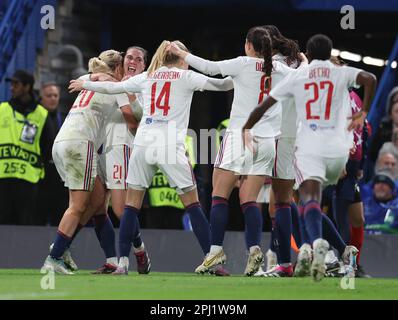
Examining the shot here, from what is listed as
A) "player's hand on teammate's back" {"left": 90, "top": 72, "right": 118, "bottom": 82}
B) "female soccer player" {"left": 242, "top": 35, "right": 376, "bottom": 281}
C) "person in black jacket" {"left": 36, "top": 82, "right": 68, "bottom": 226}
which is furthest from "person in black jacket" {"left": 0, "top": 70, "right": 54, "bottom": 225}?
"female soccer player" {"left": 242, "top": 35, "right": 376, "bottom": 281}

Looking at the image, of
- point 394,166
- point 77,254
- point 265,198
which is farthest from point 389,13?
point 77,254

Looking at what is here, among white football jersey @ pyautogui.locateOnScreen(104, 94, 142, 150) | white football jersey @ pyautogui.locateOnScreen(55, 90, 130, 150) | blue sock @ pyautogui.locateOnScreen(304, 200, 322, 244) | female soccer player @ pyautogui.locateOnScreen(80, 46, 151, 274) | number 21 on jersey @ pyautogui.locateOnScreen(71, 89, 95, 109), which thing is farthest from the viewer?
white football jersey @ pyautogui.locateOnScreen(104, 94, 142, 150)

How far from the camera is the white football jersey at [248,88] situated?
12.2 m

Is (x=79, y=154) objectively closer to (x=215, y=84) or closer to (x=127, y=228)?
(x=127, y=228)

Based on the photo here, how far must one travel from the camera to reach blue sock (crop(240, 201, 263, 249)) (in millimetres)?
12234

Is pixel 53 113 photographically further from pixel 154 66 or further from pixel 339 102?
pixel 339 102

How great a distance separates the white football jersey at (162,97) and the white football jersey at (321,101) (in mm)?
1700

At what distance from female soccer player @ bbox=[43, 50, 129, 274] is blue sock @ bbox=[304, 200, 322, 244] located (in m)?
2.49

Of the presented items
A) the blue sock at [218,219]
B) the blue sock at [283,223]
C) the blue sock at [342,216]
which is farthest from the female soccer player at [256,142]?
the blue sock at [342,216]

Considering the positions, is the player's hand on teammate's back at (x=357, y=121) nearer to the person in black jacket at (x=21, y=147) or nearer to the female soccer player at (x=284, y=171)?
the female soccer player at (x=284, y=171)

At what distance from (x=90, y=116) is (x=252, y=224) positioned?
183cm

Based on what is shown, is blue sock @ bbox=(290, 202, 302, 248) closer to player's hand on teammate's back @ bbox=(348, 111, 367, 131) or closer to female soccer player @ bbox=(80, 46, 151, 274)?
female soccer player @ bbox=(80, 46, 151, 274)

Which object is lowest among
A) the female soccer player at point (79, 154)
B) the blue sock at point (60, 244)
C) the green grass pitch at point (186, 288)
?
the green grass pitch at point (186, 288)

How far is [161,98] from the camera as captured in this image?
1242 centimetres
